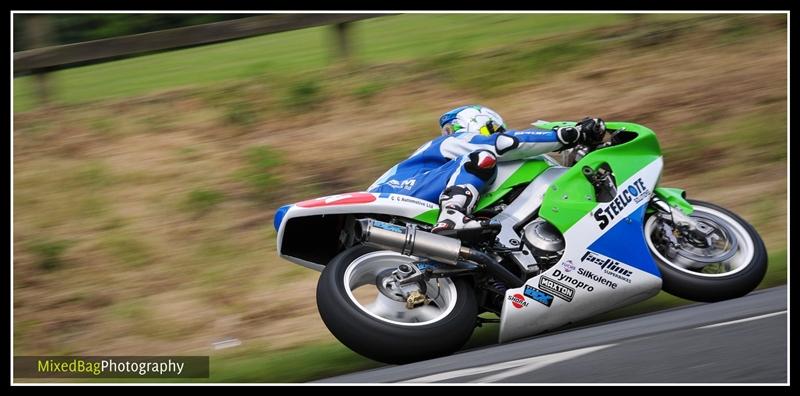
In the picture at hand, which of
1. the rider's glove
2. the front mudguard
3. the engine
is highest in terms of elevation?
the rider's glove

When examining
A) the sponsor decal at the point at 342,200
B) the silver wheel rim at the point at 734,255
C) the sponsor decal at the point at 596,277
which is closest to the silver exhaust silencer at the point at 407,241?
the sponsor decal at the point at 342,200

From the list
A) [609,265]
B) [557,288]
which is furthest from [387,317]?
[609,265]

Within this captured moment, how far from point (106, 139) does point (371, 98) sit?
291 centimetres

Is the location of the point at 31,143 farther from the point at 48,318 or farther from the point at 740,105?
the point at 740,105

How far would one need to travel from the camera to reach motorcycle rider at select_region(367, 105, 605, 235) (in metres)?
6.48

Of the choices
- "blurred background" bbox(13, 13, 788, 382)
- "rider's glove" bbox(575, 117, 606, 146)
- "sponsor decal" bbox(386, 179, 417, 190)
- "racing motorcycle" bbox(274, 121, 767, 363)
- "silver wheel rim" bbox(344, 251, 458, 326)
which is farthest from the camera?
"blurred background" bbox(13, 13, 788, 382)

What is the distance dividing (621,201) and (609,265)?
0.48 m

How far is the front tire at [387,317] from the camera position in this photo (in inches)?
229

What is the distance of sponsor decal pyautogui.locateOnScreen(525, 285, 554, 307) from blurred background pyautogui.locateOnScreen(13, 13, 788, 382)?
2.14m

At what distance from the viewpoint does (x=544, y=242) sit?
6.60 metres

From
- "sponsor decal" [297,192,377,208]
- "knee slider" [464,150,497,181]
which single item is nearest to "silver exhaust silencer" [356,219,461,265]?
"sponsor decal" [297,192,377,208]

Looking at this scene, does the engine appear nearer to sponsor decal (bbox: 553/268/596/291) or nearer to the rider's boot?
sponsor decal (bbox: 553/268/596/291)

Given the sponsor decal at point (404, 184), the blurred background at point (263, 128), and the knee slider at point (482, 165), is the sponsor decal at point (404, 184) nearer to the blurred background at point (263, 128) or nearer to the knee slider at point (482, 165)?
the knee slider at point (482, 165)

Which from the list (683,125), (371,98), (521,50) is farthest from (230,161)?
(683,125)
